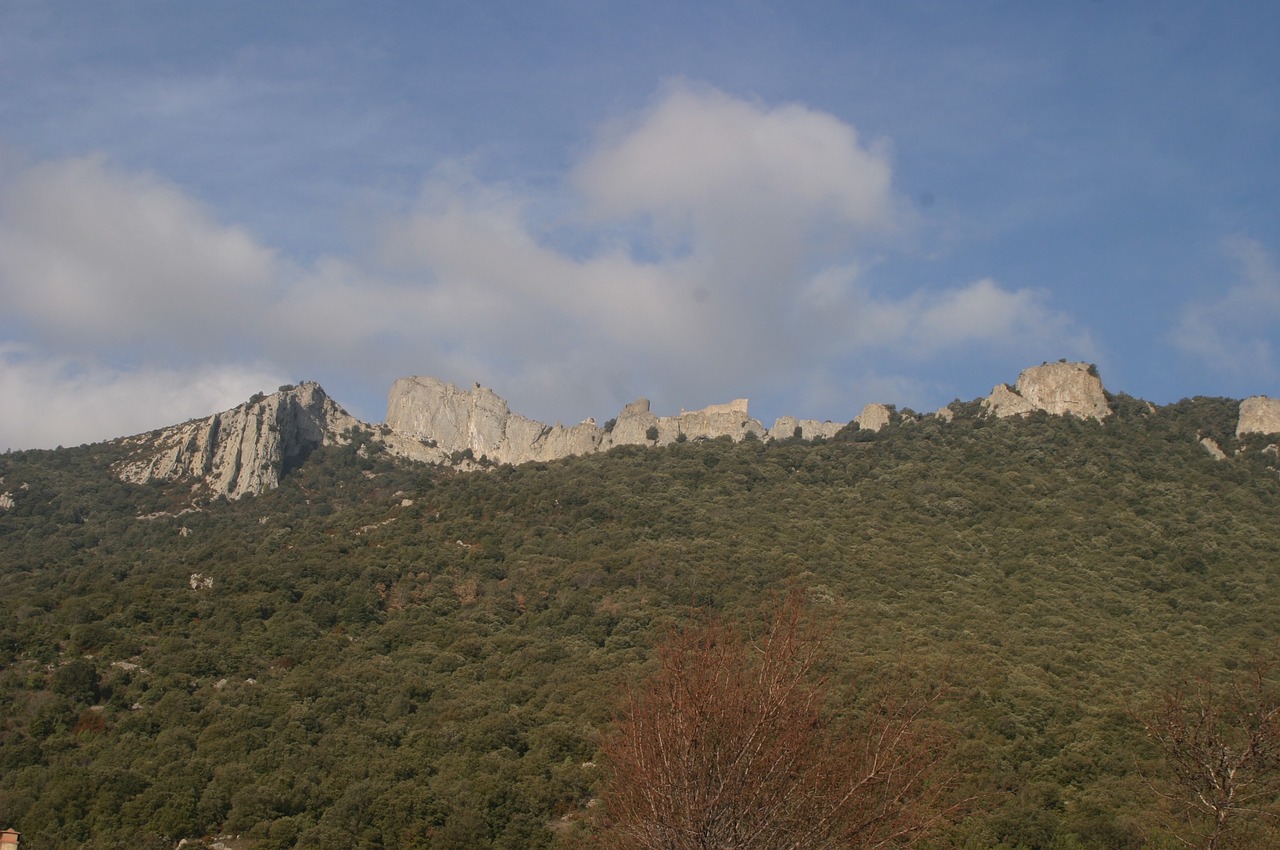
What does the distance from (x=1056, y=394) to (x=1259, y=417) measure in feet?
39.5

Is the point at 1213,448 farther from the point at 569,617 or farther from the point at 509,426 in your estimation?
the point at 509,426

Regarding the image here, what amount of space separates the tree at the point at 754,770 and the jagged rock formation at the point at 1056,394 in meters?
62.0

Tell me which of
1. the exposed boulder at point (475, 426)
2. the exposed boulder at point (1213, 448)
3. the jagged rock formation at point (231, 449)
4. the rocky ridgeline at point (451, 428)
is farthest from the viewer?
the exposed boulder at point (475, 426)

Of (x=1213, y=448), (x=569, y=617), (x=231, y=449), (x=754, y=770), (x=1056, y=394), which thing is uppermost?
(x=1056, y=394)

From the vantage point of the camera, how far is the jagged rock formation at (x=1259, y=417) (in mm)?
65438

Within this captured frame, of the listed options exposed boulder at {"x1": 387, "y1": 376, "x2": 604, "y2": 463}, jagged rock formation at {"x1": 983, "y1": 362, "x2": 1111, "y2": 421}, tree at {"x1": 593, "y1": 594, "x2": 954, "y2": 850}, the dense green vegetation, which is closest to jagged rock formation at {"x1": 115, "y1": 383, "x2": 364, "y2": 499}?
the dense green vegetation

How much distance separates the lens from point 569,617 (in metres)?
47.3

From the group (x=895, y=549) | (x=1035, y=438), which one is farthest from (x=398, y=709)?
(x=1035, y=438)

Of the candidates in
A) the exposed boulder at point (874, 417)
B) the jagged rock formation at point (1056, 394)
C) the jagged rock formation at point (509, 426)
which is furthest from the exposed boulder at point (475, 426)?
the jagged rock formation at point (1056, 394)

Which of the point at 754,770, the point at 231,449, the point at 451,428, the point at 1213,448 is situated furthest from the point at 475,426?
the point at 754,770

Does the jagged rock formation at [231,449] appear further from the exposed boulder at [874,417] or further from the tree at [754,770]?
the tree at [754,770]

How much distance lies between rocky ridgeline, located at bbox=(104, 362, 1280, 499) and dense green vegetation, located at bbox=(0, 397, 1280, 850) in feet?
10.4

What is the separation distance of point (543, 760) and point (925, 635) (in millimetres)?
16025

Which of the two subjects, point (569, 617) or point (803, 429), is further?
point (803, 429)
